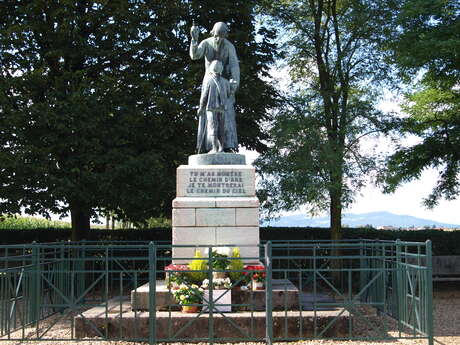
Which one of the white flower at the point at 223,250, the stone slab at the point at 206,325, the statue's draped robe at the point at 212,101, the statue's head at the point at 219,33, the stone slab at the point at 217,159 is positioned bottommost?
the stone slab at the point at 206,325

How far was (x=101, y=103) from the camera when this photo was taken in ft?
50.2

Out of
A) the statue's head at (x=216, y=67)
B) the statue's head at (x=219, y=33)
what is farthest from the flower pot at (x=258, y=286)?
the statue's head at (x=219, y=33)

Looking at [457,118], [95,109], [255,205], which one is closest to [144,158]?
[95,109]

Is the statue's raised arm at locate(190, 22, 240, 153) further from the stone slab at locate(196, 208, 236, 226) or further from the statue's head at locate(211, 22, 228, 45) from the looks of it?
the stone slab at locate(196, 208, 236, 226)

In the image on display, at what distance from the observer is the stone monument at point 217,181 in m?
10.3

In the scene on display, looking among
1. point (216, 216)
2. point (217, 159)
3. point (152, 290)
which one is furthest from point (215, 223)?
point (152, 290)

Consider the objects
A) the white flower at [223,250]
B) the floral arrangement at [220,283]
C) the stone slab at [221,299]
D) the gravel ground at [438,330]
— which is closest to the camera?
the gravel ground at [438,330]

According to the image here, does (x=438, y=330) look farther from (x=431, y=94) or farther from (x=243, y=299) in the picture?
(x=431, y=94)

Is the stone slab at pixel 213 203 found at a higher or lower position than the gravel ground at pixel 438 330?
higher

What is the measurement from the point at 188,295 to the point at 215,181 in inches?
91.8

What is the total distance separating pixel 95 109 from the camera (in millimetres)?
14961

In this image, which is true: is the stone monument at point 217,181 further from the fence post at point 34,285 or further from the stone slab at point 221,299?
the fence post at point 34,285

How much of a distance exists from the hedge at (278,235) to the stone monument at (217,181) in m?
7.13

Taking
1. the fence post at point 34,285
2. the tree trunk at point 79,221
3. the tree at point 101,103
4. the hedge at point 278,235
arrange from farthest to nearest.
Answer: the hedge at point 278,235, the tree trunk at point 79,221, the tree at point 101,103, the fence post at point 34,285
